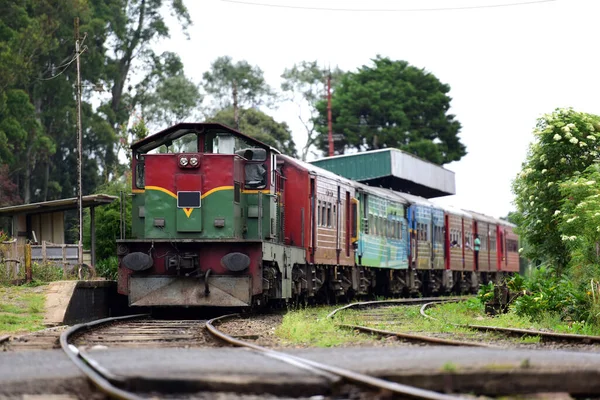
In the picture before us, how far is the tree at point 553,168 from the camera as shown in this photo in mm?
23531

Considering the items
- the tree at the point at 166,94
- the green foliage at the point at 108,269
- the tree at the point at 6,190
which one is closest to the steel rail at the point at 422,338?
the green foliage at the point at 108,269

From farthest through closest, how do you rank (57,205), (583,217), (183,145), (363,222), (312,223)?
1. (57,205)
2. (363,222)
3. (312,223)
4. (583,217)
5. (183,145)

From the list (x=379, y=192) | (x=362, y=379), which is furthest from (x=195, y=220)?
(x=379, y=192)

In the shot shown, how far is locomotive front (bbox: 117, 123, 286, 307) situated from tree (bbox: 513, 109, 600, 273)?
8.24 m

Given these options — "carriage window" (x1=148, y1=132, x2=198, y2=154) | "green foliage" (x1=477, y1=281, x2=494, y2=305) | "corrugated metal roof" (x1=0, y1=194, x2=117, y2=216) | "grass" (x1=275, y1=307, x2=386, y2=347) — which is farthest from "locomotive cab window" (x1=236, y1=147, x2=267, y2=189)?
"corrugated metal roof" (x1=0, y1=194, x2=117, y2=216)

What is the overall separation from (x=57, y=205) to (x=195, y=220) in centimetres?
1074

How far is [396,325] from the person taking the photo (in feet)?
54.9

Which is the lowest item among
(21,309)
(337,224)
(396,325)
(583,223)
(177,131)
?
(396,325)

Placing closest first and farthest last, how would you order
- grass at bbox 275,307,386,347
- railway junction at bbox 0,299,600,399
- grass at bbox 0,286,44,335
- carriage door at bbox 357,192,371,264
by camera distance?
railway junction at bbox 0,299,600,399 < grass at bbox 275,307,386,347 < grass at bbox 0,286,44,335 < carriage door at bbox 357,192,371,264

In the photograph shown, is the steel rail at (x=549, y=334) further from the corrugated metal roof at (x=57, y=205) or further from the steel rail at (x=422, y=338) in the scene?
the corrugated metal roof at (x=57, y=205)

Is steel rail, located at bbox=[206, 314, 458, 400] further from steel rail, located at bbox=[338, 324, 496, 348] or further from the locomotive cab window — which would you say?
the locomotive cab window

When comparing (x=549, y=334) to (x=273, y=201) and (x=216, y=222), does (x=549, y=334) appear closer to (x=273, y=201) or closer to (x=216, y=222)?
(x=216, y=222)

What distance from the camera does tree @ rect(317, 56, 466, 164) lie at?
68.8 metres

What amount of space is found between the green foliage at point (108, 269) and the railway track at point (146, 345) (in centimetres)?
739
